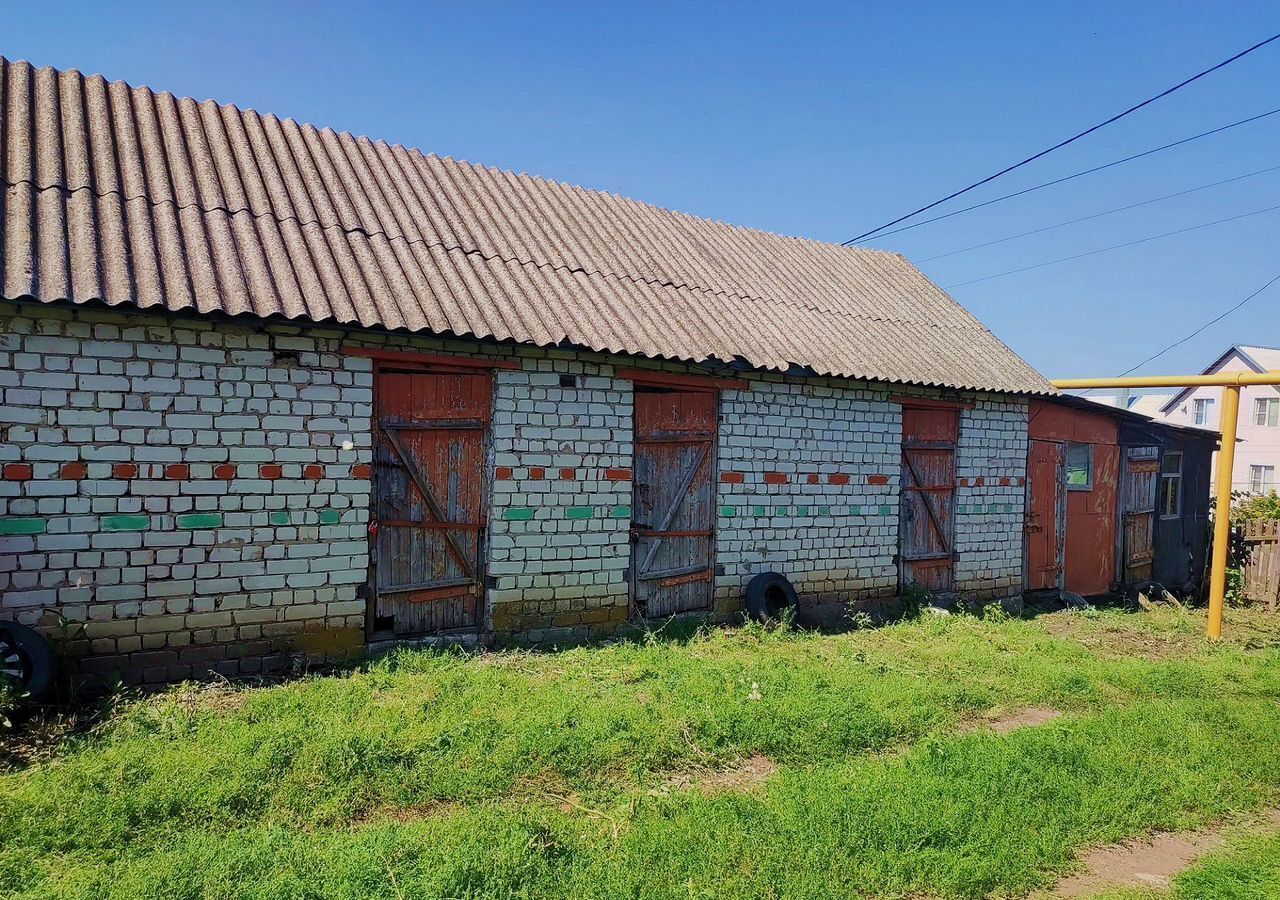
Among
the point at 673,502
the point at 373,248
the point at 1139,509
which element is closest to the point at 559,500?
the point at 673,502

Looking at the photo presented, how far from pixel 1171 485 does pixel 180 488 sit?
14131 millimetres

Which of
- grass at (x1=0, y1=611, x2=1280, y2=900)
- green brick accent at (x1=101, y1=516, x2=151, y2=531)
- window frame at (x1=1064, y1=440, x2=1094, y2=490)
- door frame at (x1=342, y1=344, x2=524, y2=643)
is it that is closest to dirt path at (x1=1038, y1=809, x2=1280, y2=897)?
grass at (x1=0, y1=611, x2=1280, y2=900)

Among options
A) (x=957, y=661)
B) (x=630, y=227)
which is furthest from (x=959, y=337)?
(x=957, y=661)

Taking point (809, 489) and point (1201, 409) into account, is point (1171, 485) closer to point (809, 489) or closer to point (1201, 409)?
point (809, 489)

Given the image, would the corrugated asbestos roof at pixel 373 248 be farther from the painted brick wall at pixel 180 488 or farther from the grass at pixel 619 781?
the grass at pixel 619 781

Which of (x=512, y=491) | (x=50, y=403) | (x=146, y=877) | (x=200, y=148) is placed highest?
(x=200, y=148)

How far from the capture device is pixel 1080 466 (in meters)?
11.7

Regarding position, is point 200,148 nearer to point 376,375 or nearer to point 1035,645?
point 376,375

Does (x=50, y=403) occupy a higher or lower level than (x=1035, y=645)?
higher

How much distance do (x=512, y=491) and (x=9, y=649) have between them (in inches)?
140

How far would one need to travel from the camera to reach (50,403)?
5.25m

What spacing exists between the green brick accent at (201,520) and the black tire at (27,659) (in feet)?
3.53

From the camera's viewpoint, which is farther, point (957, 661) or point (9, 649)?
point (957, 661)

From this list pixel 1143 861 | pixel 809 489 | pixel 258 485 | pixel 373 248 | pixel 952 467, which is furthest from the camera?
pixel 952 467
